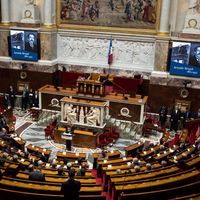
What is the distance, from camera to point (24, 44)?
2286cm

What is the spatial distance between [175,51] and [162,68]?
148 cm

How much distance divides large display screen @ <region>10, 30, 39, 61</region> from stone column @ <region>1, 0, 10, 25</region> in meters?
1.22

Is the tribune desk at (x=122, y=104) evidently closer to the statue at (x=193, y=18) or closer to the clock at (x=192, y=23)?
the statue at (x=193, y=18)

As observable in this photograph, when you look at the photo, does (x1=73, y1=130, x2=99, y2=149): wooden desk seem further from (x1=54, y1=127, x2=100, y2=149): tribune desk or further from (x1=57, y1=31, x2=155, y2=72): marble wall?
(x1=57, y1=31, x2=155, y2=72): marble wall

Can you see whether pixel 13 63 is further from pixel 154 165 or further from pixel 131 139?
pixel 154 165

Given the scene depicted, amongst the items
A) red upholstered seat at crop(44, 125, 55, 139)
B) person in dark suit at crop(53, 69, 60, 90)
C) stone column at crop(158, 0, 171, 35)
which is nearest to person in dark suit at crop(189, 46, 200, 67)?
stone column at crop(158, 0, 171, 35)

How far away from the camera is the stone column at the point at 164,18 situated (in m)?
20.5

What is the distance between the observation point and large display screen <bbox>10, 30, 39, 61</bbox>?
22641mm

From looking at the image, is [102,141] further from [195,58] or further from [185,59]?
[195,58]

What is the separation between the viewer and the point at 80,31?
2286cm

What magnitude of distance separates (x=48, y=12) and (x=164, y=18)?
7.92m

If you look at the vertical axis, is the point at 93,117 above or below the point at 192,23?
below

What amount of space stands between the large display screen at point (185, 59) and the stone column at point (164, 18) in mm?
1311

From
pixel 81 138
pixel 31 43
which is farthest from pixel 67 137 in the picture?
pixel 31 43
